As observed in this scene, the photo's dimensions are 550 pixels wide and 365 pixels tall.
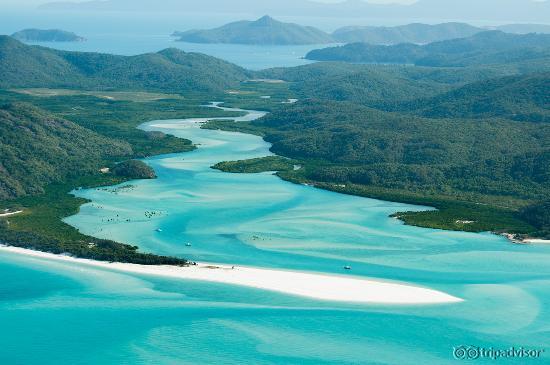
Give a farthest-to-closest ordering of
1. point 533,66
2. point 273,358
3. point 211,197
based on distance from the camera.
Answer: point 533,66 → point 211,197 → point 273,358

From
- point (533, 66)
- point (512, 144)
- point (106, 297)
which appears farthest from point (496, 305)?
point (533, 66)

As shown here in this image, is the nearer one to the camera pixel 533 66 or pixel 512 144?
pixel 512 144

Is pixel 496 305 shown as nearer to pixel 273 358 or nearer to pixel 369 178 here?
pixel 273 358

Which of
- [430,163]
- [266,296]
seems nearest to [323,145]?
[430,163]

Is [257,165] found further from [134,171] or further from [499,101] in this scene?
[499,101]

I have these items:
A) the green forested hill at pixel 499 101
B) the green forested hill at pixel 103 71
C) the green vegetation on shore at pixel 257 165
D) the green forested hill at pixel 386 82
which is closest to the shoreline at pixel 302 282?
the green vegetation on shore at pixel 257 165

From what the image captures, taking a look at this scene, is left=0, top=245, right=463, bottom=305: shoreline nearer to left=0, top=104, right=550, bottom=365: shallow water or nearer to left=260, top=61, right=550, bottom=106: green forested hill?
left=0, top=104, right=550, bottom=365: shallow water

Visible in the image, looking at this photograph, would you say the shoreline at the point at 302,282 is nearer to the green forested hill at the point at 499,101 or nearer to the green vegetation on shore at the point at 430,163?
the green vegetation on shore at the point at 430,163
